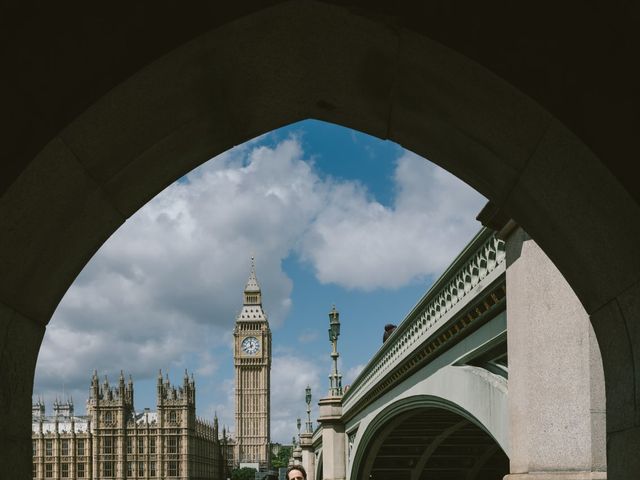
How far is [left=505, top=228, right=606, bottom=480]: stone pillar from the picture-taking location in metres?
6.52

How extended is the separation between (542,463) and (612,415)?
11.1ft

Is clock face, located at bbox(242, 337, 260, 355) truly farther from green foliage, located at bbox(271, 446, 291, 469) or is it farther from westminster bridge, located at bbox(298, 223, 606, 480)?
westminster bridge, located at bbox(298, 223, 606, 480)

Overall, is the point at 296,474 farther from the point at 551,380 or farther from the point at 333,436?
the point at 333,436

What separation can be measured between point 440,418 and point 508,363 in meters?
17.2

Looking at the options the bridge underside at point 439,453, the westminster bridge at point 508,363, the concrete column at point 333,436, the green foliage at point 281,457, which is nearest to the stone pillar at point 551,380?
the westminster bridge at point 508,363

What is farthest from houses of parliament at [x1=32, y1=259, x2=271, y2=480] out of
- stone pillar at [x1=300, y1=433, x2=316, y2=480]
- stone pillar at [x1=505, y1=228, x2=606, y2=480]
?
stone pillar at [x1=505, y1=228, x2=606, y2=480]

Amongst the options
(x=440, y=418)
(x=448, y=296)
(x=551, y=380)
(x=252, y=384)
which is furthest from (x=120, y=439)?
(x=551, y=380)

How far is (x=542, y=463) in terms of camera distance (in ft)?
22.6

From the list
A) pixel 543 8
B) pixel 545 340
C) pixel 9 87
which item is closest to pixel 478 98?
pixel 543 8

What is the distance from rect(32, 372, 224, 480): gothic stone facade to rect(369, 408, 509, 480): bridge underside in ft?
292

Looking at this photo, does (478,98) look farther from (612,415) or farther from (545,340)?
(545,340)

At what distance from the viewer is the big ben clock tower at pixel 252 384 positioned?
168 m

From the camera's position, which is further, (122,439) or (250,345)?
(250,345)

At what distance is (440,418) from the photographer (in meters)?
25.2
